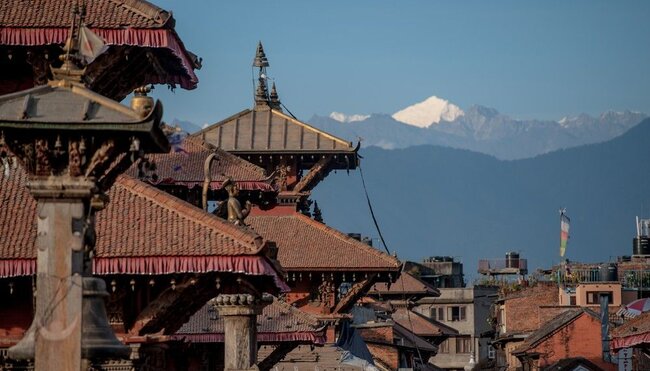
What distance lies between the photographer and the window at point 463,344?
15512 centimetres

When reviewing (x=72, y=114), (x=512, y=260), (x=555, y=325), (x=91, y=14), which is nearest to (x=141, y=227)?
(x=91, y=14)

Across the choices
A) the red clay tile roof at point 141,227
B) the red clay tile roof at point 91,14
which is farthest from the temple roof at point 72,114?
the red clay tile roof at point 91,14

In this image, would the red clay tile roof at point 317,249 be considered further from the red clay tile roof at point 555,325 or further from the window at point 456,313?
the window at point 456,313

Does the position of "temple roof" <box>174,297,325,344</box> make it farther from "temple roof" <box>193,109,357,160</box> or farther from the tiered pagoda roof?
Answer: "temple roof" <box>193,109,357,160</box>

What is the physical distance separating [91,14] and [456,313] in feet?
416

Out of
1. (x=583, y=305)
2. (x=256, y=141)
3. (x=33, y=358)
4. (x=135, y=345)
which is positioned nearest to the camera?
(x=33, y=358)

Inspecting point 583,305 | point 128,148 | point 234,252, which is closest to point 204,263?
point 234,252

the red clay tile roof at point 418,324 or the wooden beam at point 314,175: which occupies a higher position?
the wooden beam at point 314,175

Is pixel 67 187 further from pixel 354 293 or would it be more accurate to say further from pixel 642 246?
pixel 642 246

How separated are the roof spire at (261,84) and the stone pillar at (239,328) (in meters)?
32.6

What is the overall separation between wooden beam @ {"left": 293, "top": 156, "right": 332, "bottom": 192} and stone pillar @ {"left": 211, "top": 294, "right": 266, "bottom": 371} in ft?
96.0

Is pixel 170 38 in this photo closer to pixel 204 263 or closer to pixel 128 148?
pixel 204 263

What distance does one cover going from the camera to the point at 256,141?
69188 millimetres

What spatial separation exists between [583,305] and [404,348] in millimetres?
22373
